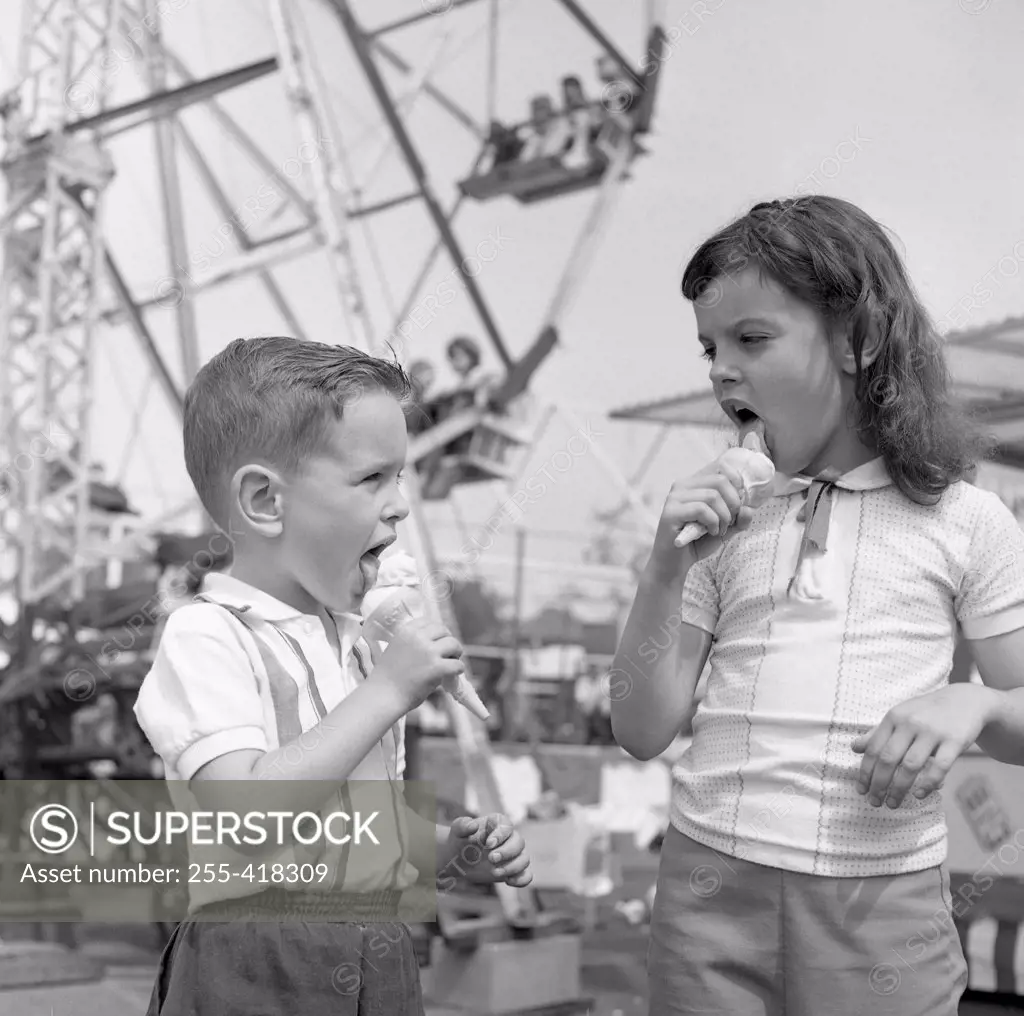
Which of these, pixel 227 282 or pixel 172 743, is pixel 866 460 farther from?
pixel 227 282

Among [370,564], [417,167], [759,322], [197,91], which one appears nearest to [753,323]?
[759,322]

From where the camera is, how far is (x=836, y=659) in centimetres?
89

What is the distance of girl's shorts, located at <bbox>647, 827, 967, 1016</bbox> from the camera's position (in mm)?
838

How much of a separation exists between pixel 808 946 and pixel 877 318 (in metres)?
0.47

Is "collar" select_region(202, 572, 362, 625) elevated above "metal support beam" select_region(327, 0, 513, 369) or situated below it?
below

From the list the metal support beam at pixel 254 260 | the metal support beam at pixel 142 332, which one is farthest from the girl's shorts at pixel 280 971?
the metal support beam at pixel 142 332

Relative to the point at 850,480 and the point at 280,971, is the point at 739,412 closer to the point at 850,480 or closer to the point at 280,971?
the point at 850,480

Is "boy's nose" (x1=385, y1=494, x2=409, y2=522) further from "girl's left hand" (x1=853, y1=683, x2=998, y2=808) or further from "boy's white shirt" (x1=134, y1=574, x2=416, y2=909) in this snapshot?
"girl's left hand" (x1=853, y1=683, x2=998, y2=808)

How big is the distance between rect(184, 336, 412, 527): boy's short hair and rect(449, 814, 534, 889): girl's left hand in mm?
288

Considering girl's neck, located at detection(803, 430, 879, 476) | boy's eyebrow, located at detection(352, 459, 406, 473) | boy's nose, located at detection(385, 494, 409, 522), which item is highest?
girl's neck, located at detection(803, 430, 879, 476)

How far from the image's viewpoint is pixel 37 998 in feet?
7.79

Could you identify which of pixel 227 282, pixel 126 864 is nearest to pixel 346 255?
pixel 227 282

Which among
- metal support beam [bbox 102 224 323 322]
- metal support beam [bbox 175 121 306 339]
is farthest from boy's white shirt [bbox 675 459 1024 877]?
metal support beam [bbox 175 121 306 339]

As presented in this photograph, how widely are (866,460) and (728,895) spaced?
1.17ft
